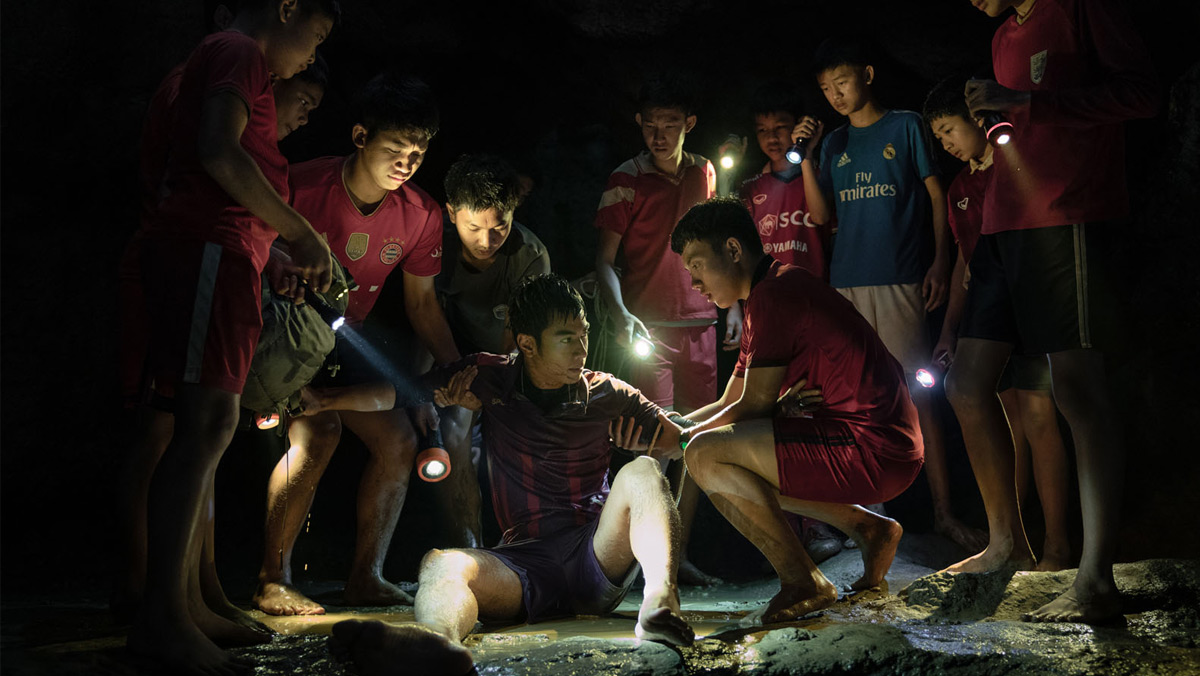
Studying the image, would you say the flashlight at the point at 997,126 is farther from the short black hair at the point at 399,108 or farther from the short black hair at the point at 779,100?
the short black hair at the point at 399,108

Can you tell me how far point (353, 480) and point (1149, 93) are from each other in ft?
17.5

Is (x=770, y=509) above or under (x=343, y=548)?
above

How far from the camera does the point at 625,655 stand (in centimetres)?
267

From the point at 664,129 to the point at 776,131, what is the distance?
722 mm

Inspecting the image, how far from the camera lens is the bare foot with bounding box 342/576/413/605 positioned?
13.9 ft

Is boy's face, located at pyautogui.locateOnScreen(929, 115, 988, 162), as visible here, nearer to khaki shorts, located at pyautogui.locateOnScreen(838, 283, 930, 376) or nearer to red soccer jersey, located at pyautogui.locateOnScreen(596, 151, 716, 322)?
khaki shorts, located at pyautogui.locateOnScreen(838, 283, 930, 376)

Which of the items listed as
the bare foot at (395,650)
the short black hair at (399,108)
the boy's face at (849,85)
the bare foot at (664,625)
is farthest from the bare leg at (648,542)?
the boy's face at (849,85)

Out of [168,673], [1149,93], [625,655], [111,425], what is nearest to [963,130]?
[1149,93]

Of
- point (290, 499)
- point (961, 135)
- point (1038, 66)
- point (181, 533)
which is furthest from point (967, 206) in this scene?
point (181, 533)

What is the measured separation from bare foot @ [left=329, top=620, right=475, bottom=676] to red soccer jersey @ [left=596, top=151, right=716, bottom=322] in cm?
311

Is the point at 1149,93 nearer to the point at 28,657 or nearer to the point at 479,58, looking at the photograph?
the point at 28,657

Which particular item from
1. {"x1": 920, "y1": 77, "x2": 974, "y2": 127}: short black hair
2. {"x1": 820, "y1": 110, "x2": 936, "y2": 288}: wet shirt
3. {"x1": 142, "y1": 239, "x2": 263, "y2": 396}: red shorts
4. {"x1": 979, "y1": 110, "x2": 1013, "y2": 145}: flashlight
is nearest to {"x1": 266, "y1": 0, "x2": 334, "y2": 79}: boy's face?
{"x1": 142, "y1": 239, "x2": 263, "y2": 396}: red shorts

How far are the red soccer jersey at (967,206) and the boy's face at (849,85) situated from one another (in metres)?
0.72

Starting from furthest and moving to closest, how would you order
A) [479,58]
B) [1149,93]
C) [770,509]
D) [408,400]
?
[479,58]
[408,400]
[770,509]
[1149,93]
